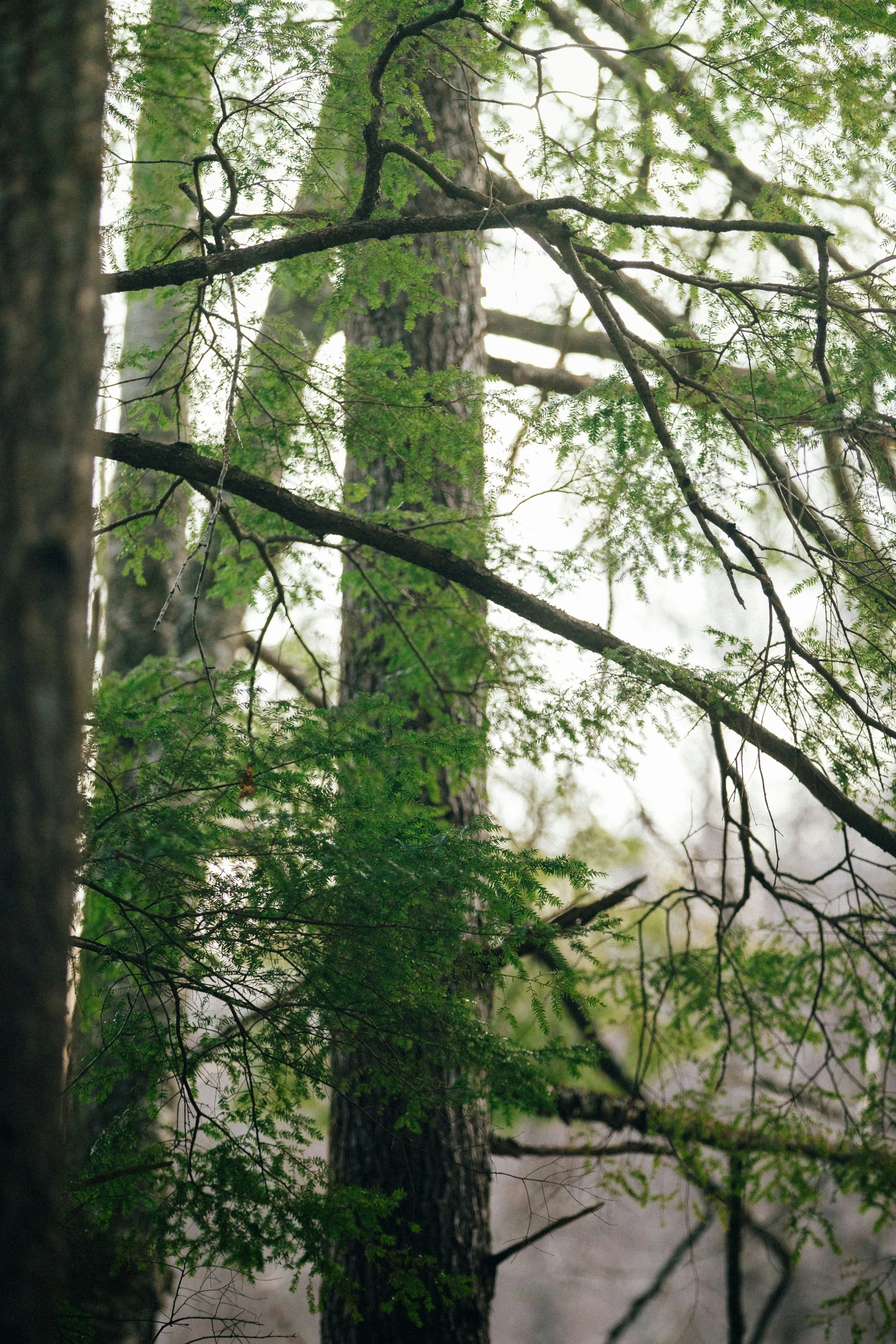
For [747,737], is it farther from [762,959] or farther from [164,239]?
[164,239]

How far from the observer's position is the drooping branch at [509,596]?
3988 mm

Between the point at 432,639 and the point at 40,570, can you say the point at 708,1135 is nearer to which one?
the point at 432,639

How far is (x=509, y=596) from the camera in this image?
4395mm

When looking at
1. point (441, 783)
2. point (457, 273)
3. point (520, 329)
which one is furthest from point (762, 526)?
point (441, 783)

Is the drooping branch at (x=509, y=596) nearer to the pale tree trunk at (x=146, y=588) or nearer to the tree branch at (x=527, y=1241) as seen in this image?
the pale tree trunk at (x=146, y=588)

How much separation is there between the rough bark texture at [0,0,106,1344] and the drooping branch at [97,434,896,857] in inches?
83.7

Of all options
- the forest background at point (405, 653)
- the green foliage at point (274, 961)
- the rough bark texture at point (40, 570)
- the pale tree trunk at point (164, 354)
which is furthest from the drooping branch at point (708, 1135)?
the rough bark texture at point (40, 570)

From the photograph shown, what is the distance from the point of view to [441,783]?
5.61 m

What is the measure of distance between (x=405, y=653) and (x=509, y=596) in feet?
4.45

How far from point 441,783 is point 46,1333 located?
4170 millimetres

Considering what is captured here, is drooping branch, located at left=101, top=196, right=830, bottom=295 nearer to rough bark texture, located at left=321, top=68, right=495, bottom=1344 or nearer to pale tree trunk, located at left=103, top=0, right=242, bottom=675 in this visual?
pale tree trunk, located at left=103, top=0, right=242, bottom=675

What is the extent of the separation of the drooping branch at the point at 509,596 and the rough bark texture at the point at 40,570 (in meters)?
2.13

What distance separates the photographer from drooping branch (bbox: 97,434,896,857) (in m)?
3.99

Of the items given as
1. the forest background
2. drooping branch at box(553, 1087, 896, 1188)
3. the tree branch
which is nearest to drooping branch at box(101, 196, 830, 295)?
the forest background
